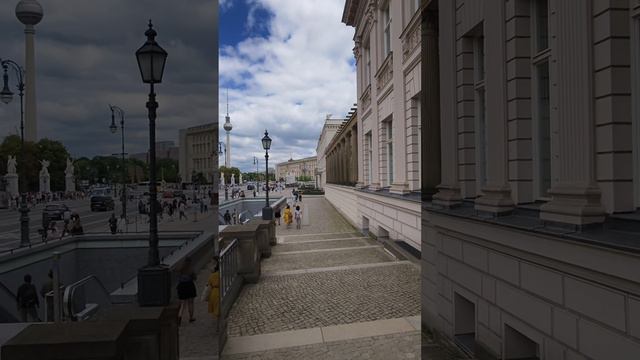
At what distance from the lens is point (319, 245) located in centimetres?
1603

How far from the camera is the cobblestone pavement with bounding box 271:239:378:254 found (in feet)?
50.5

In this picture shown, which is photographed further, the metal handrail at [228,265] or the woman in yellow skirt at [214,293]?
the metal handrail at [228,265]

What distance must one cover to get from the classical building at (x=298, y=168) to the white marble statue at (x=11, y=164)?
101915mm

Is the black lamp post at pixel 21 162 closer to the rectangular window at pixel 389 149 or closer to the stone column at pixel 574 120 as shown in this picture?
the stone column at pixel 574 120

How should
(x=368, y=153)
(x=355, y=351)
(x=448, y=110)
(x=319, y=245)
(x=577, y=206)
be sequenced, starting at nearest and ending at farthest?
(x=577, y=206) → (x=355, y=351) → (x=448, y=110) → (x=319, y=245) → (x=368, y=153)

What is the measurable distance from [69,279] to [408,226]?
819cm

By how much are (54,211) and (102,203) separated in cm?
50

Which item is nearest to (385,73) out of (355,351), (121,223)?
(355,351)

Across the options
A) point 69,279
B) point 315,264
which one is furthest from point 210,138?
point 315,264

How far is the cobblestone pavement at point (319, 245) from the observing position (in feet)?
50.5

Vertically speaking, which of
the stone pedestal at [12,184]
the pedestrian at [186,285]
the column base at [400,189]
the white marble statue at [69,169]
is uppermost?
the white marble statue at [69,169]

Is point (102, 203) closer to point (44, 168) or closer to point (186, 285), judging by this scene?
point (44, 168)

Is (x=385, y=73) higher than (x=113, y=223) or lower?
higher

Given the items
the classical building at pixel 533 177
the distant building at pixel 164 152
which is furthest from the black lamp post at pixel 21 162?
the classical building at pixel 533 177
